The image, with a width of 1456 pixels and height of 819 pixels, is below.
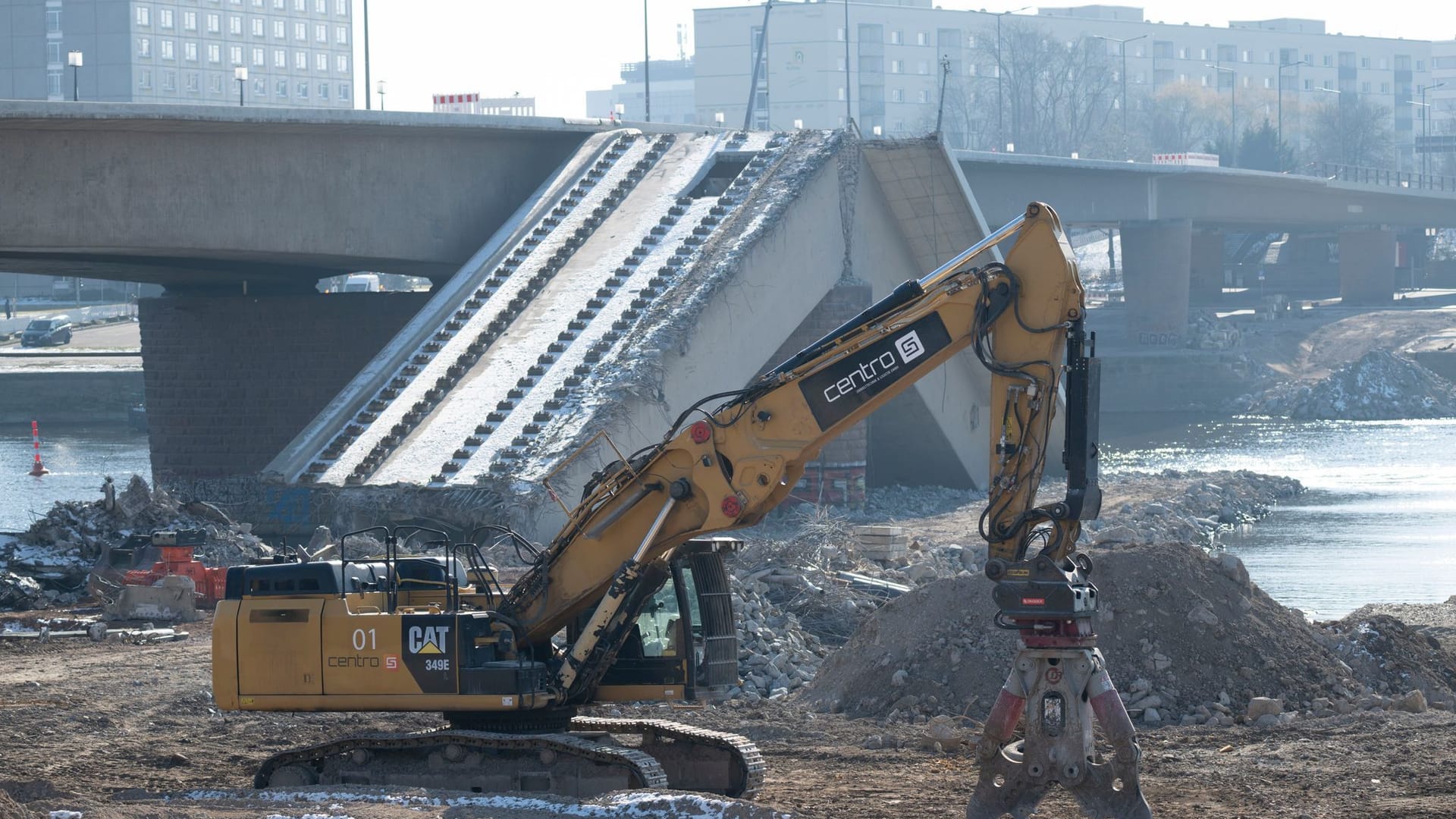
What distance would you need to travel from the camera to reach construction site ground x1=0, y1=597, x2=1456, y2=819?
1335cm

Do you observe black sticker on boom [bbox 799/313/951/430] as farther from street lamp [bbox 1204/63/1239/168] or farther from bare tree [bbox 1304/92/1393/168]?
bare tree [bbox 1304/92/1393/168]

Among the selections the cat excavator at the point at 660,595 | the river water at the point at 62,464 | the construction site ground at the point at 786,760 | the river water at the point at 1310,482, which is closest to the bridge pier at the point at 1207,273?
the river water at the point at 1310,482

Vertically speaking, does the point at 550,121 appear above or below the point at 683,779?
above

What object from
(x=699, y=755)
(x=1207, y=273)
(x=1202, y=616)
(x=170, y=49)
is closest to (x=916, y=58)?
(x=1207, y=273)

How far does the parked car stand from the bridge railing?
56630 mm

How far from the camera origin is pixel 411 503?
27781 mm

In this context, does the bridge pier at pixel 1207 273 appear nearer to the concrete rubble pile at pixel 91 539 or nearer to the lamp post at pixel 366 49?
the lamp post at pixel 366 49

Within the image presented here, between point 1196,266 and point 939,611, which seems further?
point 1196,266

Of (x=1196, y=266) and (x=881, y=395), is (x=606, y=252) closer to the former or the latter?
(x=881, y=395)

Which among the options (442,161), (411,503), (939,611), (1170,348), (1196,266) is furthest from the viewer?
(1196,266)

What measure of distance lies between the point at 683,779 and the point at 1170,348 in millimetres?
62102

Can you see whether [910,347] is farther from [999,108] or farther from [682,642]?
[999,108]

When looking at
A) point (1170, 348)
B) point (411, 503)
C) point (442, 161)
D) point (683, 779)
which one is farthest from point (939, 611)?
point (1170, 348)

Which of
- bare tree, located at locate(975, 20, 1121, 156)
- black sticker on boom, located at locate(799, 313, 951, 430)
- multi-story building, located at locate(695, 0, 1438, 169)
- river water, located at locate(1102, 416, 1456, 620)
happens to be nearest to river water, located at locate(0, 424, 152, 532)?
river water, located at locate(1102, 416, 1456, 620)
